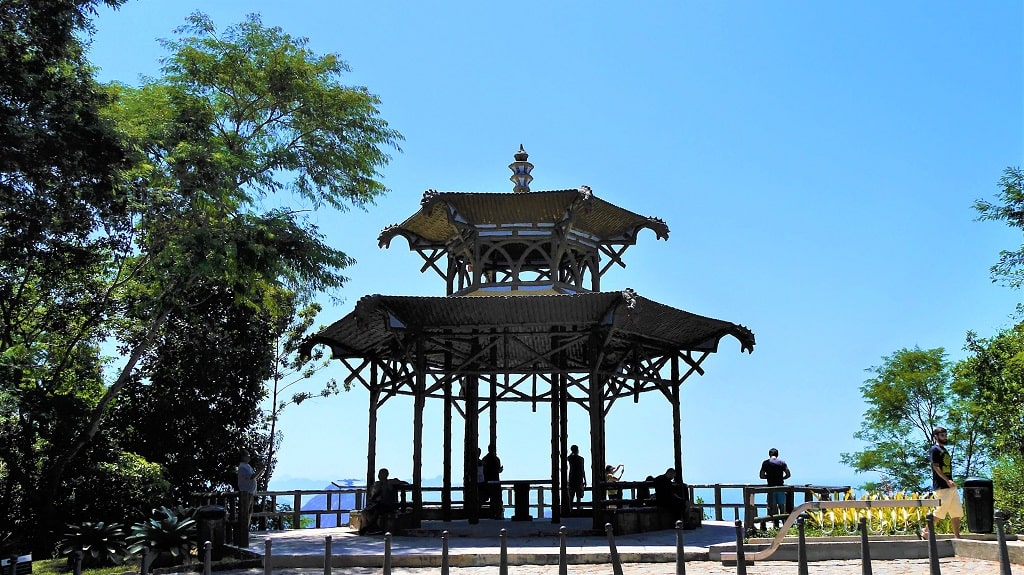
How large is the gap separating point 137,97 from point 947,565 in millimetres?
22314

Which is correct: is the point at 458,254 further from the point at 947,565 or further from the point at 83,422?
the point at 947,565

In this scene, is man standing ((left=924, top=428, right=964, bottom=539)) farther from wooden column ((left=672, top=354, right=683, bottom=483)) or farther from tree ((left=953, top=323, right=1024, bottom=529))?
tree ((left=953, top=323, right=1024, bottom=529))

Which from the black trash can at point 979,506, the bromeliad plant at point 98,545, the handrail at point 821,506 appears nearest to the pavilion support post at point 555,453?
the handrail at point 821,506

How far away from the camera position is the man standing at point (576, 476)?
82.6ft

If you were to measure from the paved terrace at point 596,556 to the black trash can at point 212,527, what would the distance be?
729 mm

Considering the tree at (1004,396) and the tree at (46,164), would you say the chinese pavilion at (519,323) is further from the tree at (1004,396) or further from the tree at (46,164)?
the tree at (1004,396)

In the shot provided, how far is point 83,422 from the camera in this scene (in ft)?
85.3

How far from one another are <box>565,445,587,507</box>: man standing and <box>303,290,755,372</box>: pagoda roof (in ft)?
11.1

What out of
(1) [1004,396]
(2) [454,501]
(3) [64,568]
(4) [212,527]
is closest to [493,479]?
(2) [454,501]

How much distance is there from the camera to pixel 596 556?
15.3m

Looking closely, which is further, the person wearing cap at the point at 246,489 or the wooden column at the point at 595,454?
the wooden column at the point at 595,454

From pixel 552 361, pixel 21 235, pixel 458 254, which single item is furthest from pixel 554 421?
pixel 21 235

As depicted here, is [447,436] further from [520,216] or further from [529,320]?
[520,216]

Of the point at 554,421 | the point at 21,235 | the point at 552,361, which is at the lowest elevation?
the point at 554,421
